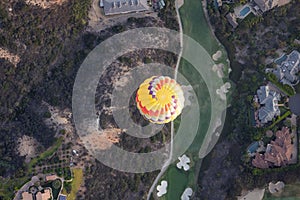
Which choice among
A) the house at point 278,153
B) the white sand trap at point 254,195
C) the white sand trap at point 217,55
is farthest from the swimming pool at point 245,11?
the white sand trap at point 254,195

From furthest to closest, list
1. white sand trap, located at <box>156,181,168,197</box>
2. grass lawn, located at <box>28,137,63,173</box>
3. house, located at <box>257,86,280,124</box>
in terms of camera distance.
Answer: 1. white sand trap, located at <box>156,181,168,197</box>
2. house, located at <box>257,86,280,124</box>
3. grass lawn, located at <box>28,137,63,173</box>

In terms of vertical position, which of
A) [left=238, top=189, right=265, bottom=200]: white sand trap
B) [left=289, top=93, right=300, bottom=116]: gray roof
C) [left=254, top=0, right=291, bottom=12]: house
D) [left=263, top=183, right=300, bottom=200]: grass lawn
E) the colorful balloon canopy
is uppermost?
[left=254, top=0, right=291, bottom=12]: house

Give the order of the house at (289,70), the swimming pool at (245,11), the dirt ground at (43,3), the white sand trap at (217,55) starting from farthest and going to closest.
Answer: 1. the white sand trap at (217,55)
2. the swimming pool at (245,11)
3. the house at (289,70)
4. the dirt ground at (43,3)

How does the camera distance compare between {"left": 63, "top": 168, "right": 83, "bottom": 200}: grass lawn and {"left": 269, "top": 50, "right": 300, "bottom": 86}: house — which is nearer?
{"left": 63, "top": 168, "right": 83, "bottom": 200}: grass lawn

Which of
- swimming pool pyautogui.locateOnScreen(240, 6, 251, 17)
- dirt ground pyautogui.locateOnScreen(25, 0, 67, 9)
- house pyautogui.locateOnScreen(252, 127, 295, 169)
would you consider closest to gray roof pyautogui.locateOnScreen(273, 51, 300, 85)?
house pyautogui.locateOnScreen(252, 127, 295, 169)

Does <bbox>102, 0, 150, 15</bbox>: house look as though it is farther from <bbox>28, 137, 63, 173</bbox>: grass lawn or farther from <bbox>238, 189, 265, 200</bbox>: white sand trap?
<bbox>238, 189, 265, 200</bbox>: white sand trap

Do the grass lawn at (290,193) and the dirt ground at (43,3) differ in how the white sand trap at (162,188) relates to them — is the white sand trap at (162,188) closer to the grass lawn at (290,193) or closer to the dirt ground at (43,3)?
the grass lawn at (290,193)

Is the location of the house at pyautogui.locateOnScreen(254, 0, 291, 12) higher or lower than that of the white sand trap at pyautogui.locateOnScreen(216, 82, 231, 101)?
higher

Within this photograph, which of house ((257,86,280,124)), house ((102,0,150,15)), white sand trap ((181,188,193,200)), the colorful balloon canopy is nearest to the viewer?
the colorful balloon canopy
